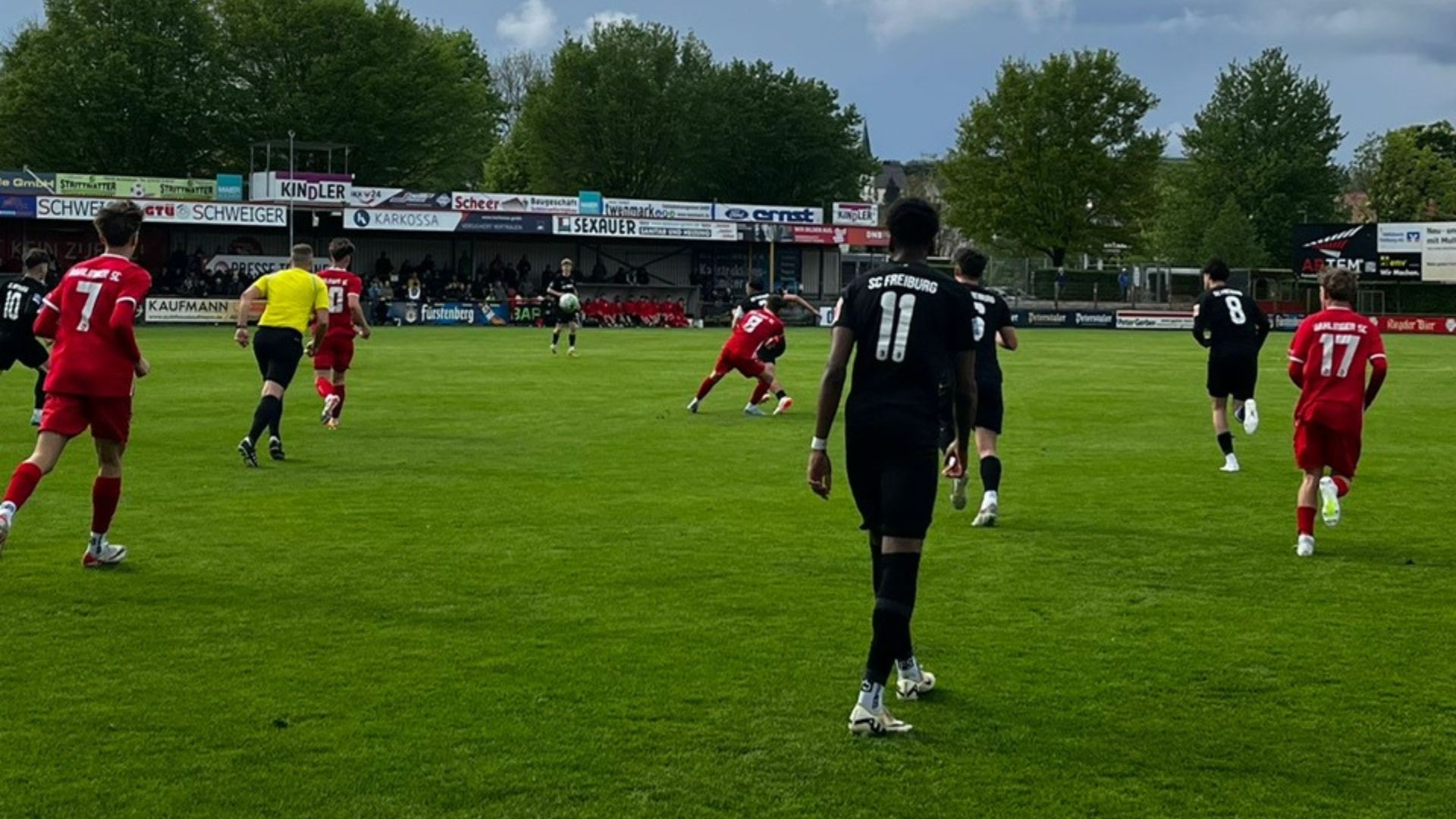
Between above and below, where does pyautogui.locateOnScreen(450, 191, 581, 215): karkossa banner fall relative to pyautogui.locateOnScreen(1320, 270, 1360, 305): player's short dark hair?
above

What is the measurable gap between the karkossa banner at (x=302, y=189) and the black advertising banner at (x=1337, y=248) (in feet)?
128

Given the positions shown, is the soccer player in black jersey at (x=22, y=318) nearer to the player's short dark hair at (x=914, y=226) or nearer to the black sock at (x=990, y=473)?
the black sock at (x=990, y=473)

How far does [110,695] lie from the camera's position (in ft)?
22.3

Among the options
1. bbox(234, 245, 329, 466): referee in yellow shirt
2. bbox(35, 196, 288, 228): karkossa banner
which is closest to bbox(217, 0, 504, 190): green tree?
bbox(35, 196, 288, 228): karkossa banner

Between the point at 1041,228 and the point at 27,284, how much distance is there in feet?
227

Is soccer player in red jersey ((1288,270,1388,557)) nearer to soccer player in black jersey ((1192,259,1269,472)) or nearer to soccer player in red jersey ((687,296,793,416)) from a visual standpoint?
soccer player in black jersey ((1192,259,1269,472))

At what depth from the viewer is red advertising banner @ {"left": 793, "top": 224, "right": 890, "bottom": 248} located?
224 ft

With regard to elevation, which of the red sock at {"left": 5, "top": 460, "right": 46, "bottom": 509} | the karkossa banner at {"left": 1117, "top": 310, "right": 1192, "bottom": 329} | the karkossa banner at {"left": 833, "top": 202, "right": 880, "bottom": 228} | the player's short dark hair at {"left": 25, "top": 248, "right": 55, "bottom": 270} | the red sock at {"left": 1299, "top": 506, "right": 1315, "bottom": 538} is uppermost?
the karkossa banner at {"left": 833, "top": 202, "right": 880, "bottom": 228}

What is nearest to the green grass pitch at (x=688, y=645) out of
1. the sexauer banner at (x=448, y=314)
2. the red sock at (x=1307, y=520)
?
the red sock at (x=1307, y=520)

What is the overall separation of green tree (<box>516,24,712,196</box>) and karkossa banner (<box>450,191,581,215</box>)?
24297mm

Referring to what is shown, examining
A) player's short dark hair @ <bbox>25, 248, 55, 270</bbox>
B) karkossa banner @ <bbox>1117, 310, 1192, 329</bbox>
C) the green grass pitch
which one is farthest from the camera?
karkossa banner @ <bbox>1117, 310, 1192, 329</bbox>

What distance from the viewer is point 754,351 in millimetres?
21328

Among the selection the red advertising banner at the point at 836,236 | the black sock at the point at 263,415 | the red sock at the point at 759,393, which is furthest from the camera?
the red advertising banner at the point at 836,236

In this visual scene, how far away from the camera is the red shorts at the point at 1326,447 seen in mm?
10773
